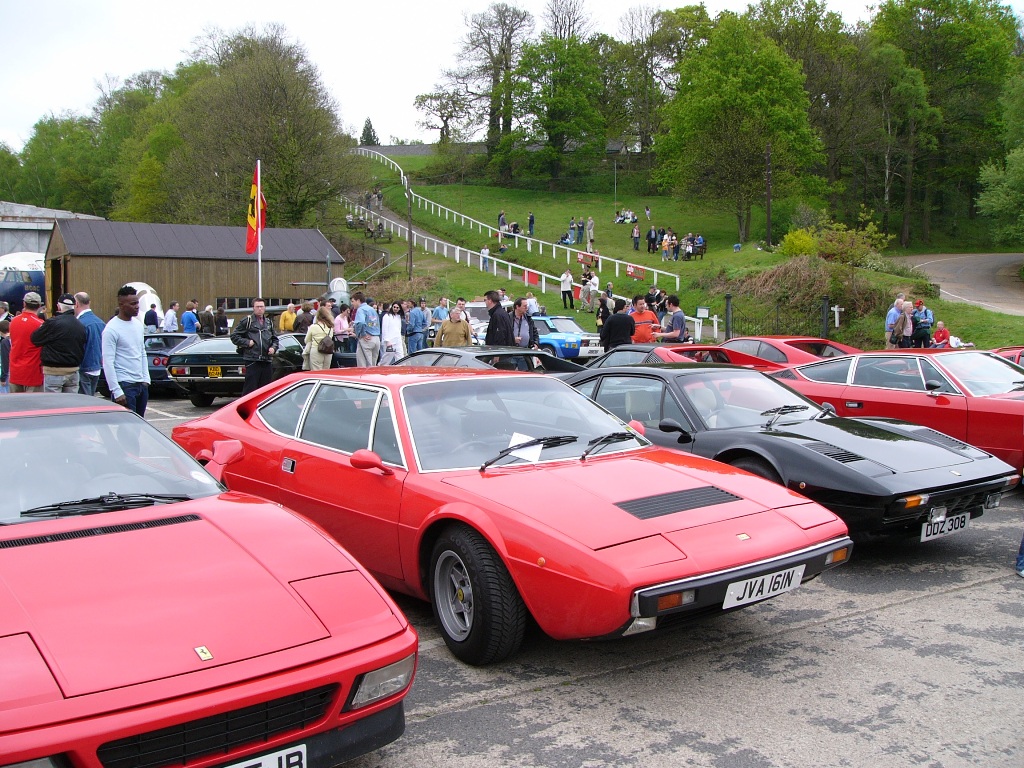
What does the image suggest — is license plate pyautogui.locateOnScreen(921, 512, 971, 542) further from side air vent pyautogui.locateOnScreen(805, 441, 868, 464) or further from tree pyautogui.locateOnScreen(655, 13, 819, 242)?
tree pyautogui.locateOnScreen(655, 13, 819, 242)

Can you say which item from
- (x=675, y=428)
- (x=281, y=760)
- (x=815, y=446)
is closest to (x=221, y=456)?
(x=281, y=760)

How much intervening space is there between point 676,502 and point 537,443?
2.91ft

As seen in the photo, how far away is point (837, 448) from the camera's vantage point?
596cm

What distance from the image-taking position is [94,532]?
3.17 meters

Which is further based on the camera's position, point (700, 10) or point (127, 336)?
point (700, 10)

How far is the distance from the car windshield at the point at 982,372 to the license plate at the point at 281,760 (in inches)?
291

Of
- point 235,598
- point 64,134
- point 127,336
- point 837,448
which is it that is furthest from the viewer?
point 64,134

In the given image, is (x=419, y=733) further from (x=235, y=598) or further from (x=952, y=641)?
(x=952, y=641)

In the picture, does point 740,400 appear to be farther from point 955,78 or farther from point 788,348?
point 955,78

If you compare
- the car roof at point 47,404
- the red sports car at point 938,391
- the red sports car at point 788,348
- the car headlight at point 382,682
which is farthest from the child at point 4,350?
the car headlight at point 382,682

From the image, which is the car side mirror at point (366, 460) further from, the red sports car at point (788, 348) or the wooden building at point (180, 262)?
the wooden building at point (180, 262)

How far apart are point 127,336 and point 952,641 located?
7.90 meters

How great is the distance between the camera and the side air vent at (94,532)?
120 inches

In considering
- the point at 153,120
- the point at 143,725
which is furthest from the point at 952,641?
the point at 153,120
